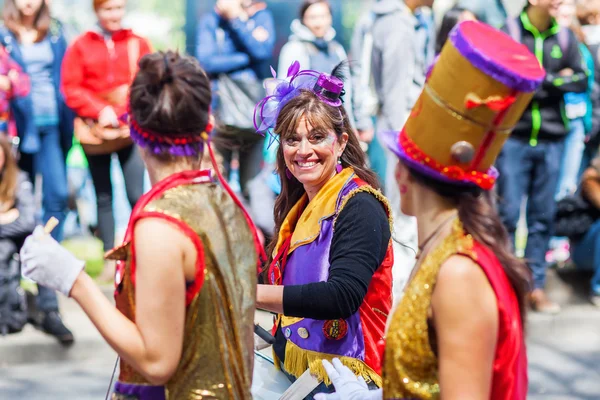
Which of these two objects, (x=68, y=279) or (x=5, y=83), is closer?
(x=68, y=279)

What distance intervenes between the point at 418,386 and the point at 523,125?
4628 mm

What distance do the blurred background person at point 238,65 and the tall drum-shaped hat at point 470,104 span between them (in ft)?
13.8

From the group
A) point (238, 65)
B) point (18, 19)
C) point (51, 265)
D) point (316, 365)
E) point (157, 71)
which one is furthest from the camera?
point (238, 65)

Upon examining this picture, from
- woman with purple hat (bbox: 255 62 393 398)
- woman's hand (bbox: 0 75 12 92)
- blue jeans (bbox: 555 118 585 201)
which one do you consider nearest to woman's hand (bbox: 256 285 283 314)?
woman with purple hat (bbox: 255 62 393 398)

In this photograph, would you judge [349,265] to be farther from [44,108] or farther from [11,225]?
[44,108]

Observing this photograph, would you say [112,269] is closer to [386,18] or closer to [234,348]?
[386,18]

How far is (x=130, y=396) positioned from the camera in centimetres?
243

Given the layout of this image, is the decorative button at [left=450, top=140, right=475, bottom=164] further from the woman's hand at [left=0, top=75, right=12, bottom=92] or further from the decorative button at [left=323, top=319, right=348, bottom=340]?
the woman's hand at [left=0, top=75, right=12, bottom=92]

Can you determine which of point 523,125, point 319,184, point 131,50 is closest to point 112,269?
point 131,50

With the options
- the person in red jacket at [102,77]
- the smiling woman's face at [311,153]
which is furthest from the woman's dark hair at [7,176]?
the smiling woman's face at [311,153]

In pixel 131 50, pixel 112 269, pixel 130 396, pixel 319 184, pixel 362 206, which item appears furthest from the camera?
pixel 112 269

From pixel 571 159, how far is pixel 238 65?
2.69 metres

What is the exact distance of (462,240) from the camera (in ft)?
7.41

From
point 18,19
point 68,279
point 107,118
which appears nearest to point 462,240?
point 68,279
